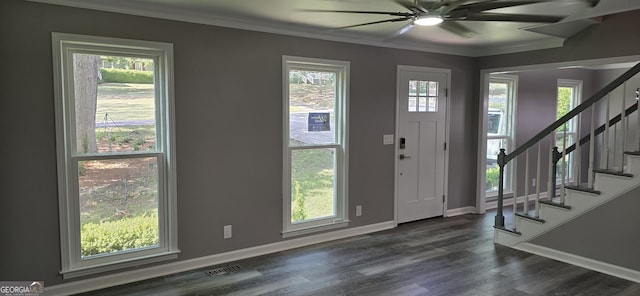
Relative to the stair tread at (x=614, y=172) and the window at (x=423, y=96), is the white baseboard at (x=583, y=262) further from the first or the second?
the window at (x=423, y=96)

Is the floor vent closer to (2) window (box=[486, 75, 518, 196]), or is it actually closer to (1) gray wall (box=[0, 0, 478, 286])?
(1) gray wall (box=[0, 0, 478, 286])

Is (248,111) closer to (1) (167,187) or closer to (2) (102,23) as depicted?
(1) (167,187)

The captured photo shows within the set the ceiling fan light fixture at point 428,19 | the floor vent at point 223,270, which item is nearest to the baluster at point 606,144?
the ceiling fan light fixture at point 428,19

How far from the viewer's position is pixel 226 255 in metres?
4.05

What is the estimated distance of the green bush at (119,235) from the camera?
3.44 m

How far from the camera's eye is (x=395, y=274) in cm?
376

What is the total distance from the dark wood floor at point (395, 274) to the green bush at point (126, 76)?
5.39 feet

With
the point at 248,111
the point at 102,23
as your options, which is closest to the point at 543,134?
the point at 248,111

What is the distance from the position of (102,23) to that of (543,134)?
13.3ft

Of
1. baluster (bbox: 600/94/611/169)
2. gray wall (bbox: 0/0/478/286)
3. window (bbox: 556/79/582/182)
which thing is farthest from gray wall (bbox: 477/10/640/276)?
window (bbox: 556/79/582/182)

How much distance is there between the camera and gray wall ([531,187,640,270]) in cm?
365

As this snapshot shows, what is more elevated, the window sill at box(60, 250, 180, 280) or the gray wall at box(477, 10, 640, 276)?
the gray wall at box(477, 10, 640, 276)

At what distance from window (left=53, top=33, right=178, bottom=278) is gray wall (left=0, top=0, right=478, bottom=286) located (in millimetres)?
79

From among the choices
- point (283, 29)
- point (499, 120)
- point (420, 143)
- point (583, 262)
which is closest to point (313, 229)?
point (420, 143)
